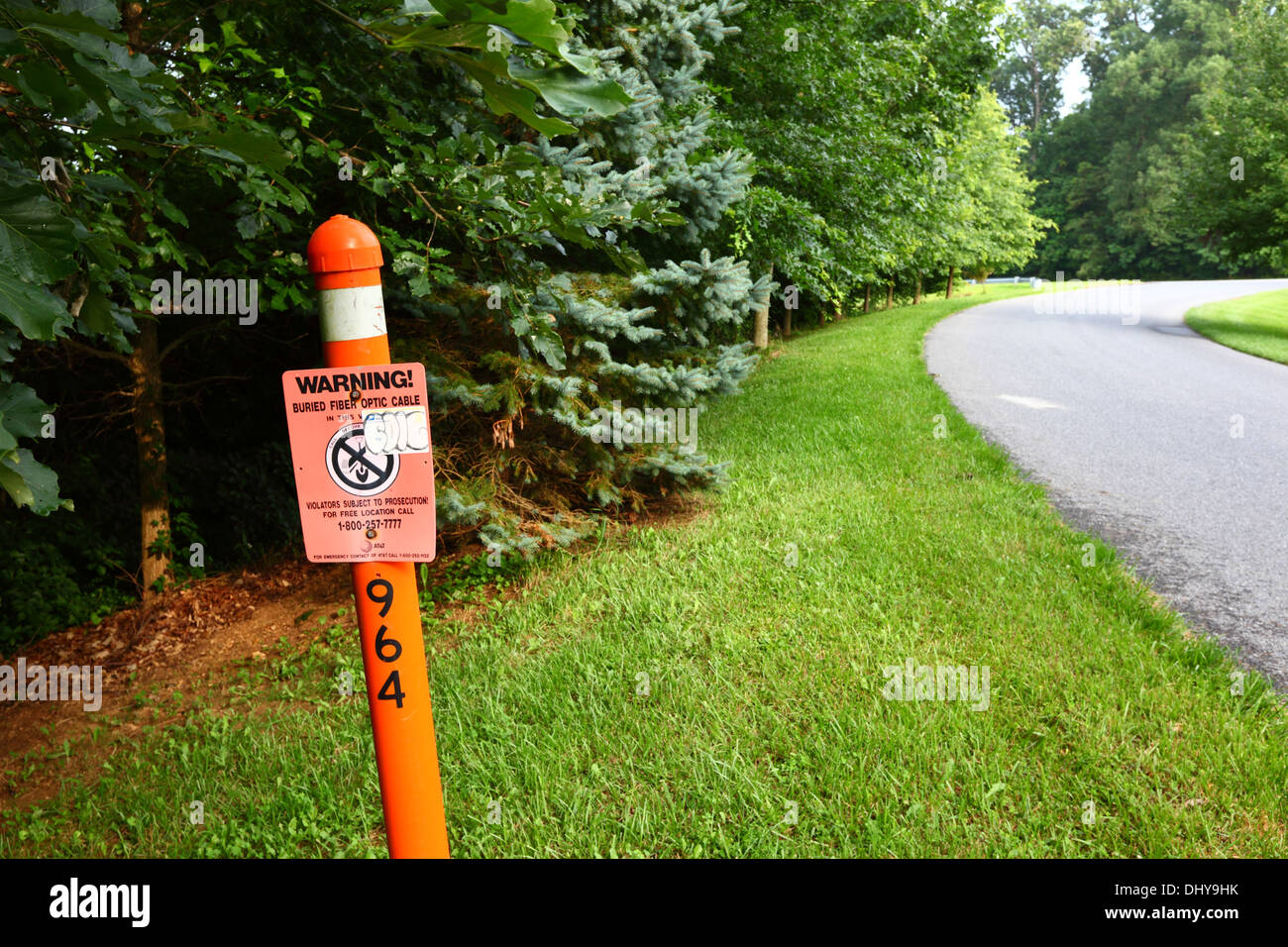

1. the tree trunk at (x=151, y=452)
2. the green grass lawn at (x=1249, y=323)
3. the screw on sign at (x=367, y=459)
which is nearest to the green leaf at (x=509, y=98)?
the screw on sign at (x=367, y=459)

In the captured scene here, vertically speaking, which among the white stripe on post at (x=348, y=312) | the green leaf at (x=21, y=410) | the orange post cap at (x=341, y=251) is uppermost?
the orange post cap at (x=341, y=251)

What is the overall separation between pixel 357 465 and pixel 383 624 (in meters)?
0.35

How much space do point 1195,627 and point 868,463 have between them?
3.11 m

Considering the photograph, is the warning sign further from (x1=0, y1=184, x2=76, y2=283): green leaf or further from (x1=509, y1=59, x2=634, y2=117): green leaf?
(x1=509, y1=59, x2=634, y2=117): green leaf

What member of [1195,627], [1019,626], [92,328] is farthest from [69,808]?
[1195,627]

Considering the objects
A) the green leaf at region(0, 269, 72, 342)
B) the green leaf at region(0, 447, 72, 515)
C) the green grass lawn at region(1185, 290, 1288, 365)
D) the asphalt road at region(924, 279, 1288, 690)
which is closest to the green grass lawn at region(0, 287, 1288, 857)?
the asphalt road at region(924, 279, 1288, 690)

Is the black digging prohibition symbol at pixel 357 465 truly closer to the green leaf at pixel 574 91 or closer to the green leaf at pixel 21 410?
the green leaf at pixel 21 410

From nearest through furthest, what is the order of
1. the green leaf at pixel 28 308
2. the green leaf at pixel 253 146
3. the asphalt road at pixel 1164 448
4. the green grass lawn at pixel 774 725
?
1. the green leaf at pixel 28 308
2. the green leaf at pixel 253 146
3. the green grass lawn at pixel 774 725
4. the asphalt road at pixel 1164 448

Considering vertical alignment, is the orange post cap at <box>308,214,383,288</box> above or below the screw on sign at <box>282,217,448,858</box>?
above

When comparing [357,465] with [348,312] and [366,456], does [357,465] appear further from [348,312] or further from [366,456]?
[348,312]

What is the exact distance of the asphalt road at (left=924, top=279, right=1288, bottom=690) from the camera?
468 centimetres

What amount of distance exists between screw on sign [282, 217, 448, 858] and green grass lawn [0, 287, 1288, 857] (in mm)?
1473

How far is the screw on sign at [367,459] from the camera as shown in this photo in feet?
5.68

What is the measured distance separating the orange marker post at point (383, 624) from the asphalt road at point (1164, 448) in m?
3.76
